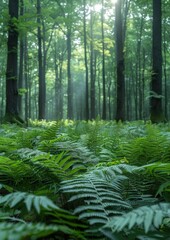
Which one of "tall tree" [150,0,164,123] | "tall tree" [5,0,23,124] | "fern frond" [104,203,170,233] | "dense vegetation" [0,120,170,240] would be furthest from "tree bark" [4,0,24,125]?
"fern frond" [104,203,170,233]

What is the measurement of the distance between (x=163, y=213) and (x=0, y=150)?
2.01 metres

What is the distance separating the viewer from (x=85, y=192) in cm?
155

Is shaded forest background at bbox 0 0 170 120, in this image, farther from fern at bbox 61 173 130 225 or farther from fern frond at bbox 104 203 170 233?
fern frond at bbox 104 203 170 233

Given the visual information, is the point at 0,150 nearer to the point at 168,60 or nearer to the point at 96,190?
the point at 96,190

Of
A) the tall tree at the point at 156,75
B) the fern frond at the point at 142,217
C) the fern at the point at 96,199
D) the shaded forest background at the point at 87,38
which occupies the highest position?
the shaded forest background at the point at 87,38

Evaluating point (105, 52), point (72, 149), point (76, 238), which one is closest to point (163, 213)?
point (76, 238)

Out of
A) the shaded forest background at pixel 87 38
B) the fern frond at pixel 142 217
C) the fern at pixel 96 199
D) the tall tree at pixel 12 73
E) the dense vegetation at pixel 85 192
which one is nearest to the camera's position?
the fern frond at pixel 142 217

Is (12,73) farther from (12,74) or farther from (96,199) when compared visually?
(96,199)

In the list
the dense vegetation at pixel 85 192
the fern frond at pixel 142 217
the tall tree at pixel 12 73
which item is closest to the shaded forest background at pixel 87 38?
the tall tree at pixel 12 73

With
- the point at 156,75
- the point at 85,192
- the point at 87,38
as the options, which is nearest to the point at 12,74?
the point at 156,75

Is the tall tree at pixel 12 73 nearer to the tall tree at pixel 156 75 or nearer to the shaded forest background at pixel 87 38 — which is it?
the shaded forest background at pixel 87 38

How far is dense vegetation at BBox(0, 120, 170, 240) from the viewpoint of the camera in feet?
3.61

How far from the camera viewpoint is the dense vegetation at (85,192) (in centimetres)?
110

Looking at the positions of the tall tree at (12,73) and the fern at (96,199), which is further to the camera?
the tall tree at (12,73)
